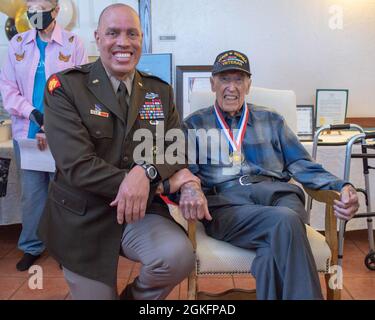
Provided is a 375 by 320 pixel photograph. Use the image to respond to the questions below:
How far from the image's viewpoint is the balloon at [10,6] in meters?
2.78

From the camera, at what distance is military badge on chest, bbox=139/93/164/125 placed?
1.56 m

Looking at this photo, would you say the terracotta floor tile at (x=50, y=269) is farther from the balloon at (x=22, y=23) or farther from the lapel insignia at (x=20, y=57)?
the balloon at (x=22, y=23)

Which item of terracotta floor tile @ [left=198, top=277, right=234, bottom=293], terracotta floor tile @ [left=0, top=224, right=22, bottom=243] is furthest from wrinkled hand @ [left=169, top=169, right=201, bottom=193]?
terracotta floor tile @ [left=0, top=224, right=22, bottom=243]

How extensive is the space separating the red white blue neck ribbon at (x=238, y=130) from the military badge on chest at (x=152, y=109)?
34 cm

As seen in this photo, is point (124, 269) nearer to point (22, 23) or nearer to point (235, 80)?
point (235, 80)

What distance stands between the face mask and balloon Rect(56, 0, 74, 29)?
2.28 ft

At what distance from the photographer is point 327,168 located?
2.56 metres

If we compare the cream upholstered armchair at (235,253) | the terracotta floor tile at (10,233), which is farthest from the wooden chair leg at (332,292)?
the terracotta floor tile at (10,233)

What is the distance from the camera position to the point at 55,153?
145 centimetres

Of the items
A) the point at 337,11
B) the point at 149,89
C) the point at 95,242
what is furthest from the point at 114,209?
the point at 337,11

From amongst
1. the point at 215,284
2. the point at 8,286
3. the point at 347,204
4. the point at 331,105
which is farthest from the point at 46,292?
the point at 331,105

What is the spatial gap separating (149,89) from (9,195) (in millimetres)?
1520

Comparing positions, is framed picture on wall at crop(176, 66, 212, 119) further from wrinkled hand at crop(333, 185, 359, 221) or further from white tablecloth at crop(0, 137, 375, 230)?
wrinkled hand at crop(333, 185, 359, 221)

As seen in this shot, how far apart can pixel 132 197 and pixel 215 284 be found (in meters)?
1.11
